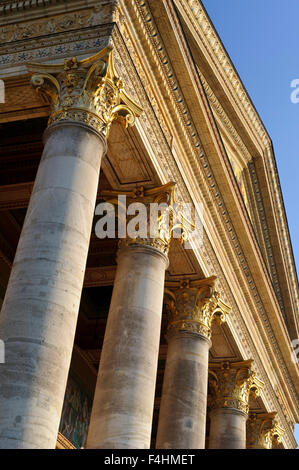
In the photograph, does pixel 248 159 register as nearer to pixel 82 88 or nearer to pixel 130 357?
pixel 82 88

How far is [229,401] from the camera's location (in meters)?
19.0

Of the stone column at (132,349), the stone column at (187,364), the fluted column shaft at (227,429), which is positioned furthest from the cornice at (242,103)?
the fluted column shaft at (227,429)

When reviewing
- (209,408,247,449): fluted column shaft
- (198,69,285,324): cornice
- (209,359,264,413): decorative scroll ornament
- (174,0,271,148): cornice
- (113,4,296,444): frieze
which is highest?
(174,0,271,148): cornice

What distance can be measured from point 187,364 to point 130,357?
3.95 metres

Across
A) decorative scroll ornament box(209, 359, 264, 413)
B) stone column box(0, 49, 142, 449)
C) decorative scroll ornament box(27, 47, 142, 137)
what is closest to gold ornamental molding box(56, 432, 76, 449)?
decorative scroll ornament box(209, 359, 264, 413)

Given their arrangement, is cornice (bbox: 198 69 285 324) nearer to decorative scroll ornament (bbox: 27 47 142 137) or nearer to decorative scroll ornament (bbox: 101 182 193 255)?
decorative scroll ornament (bbox: 101 182 193 255)

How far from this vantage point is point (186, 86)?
14367 millimetres

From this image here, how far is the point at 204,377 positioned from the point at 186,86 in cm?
647

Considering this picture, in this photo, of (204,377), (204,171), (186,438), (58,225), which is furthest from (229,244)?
(58,225)

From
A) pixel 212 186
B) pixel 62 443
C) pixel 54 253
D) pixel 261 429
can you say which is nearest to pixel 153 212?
pixel 212 186

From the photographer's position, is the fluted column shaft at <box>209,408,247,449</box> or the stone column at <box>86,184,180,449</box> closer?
the stone column at <box>86,184,180,449</box>

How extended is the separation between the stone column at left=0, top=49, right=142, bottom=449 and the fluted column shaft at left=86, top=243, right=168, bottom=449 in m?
2.63

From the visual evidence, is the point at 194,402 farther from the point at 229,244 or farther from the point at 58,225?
the point at 58,225

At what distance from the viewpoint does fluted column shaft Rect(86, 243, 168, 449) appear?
1072 cm
